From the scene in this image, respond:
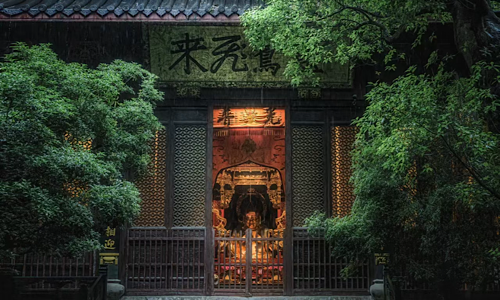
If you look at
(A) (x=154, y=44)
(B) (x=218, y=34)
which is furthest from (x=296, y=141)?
(A) (x=154, y=44)

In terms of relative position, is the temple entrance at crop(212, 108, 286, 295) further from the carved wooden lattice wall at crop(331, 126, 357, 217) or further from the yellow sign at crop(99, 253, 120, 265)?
the yellow sign at crop(99, 253, 120, 265)

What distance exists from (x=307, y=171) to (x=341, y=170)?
70 centimetres

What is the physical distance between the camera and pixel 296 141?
12.2 metres

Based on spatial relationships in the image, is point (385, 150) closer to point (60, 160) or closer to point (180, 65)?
point (60, 160)

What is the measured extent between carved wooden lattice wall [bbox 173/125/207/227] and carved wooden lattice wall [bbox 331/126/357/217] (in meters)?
2.69

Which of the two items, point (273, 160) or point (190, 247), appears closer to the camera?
point (190, 247)

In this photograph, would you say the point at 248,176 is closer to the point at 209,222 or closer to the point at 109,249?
the point at 209,222

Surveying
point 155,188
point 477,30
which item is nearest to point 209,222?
point 155,188

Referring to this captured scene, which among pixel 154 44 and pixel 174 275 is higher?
pixel 154 44

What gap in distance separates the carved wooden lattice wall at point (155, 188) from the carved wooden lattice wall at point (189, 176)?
0.25m

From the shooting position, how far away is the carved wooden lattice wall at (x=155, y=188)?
39.3 ft

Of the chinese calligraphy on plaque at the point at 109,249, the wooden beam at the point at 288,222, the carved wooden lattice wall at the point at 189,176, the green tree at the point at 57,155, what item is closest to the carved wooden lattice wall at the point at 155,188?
the carved wooden lattice wall at the point at 189,176

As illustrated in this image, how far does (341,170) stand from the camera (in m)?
12.1

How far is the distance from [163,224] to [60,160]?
479 cm
